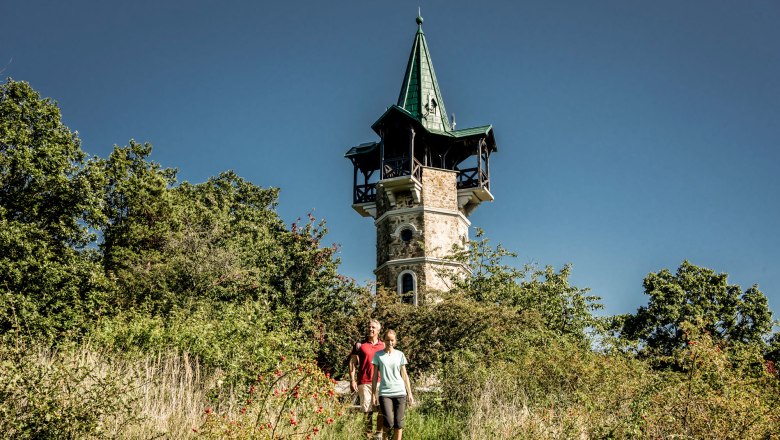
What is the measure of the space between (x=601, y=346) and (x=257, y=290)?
10320 mm

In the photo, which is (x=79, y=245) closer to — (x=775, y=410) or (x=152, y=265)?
(x=152, y=265)

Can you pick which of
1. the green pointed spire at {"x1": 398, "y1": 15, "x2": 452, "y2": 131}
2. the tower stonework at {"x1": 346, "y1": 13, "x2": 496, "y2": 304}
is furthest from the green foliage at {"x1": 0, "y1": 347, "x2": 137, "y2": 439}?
the green pointed spire at {"x1": 398, "y1": 15, "x2": 452, "y2": 131}

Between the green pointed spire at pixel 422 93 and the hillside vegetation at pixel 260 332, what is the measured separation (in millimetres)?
A: 6592

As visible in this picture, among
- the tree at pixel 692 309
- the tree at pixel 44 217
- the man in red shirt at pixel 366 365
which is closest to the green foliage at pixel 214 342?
the man in red shirt at pixel 366 365

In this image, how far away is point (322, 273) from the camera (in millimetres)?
17109

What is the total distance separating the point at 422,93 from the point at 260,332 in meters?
17.4

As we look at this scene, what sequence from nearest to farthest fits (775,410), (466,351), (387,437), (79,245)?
(387,437), (775,410), (466,351), (79,245)

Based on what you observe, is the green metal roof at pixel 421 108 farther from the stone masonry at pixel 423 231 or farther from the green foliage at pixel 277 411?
the green foliage at pixel 277 411

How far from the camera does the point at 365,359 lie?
324 inches

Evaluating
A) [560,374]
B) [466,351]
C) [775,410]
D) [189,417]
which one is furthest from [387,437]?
[466,351]

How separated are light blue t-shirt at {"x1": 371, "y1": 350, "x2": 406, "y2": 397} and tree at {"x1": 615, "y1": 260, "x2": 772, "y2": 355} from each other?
904 inches

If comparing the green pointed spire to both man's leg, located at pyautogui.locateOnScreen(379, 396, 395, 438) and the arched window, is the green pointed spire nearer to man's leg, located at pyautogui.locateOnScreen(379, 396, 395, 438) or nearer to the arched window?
the arched window

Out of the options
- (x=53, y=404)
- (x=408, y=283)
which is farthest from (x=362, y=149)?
(x=53, y=404)

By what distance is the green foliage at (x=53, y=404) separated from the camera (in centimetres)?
562
